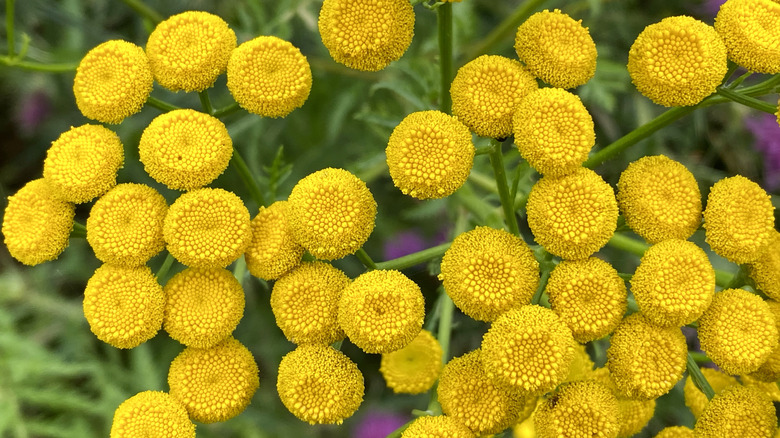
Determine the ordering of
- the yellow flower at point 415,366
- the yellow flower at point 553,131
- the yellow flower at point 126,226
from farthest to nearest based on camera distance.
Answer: the yellow flower at point 415,366
the yellow flower at point 126,226
the yellow flower at point 553,131

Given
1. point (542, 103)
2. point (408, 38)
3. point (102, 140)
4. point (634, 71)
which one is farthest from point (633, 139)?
point (102, 140)

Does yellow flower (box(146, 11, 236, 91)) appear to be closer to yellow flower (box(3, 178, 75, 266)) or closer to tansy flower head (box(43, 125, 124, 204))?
tansy flower head (box(43, 125, 124, 204))

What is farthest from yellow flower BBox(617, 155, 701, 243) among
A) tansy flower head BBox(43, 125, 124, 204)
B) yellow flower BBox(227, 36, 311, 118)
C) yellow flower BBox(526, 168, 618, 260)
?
tansy flower head BBox(43, 125, 124, 204)

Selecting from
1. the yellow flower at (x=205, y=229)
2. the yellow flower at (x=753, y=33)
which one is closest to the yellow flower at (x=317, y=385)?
the yellow flower at (x=205, y=229)

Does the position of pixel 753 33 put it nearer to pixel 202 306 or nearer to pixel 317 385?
pixel 317 385

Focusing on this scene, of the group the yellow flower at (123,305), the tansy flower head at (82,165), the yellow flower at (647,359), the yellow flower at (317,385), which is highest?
the tansy flower head at (82,165)

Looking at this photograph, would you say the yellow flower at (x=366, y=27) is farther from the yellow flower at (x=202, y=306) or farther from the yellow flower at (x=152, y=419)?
the yellow flower at (x=152, y=419)

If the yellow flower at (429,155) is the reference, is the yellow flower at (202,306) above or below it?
below

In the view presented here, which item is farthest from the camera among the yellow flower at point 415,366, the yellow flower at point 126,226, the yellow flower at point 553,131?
the yellow flower at point 415,366
